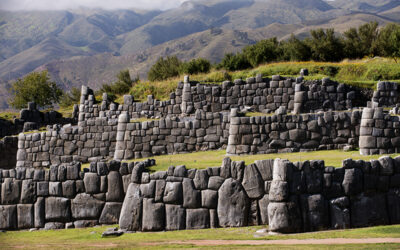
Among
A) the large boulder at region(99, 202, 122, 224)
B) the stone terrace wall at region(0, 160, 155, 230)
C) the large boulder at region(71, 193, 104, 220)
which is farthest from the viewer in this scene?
the large boulder at region(71, 193, 104, 220)

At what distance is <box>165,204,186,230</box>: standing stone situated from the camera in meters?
14.4

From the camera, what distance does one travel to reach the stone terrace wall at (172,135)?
2223 centimetres

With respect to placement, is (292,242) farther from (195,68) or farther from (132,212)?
(195,68)

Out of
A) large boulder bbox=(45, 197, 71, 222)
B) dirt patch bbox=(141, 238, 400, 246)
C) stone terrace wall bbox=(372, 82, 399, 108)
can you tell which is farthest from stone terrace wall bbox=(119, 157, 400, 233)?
stone terrace wall bbox=(372, 82, 399, 108)

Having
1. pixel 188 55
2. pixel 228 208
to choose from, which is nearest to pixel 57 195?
pixel 228 208

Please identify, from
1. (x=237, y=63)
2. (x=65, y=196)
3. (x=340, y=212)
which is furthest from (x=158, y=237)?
(x=237, y=63)

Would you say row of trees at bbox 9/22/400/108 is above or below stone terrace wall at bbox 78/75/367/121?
above

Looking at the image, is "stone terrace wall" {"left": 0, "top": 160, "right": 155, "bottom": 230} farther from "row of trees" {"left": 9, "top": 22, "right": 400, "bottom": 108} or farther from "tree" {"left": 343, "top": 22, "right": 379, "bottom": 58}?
"tree" {"left": 343, "top": 22, "right": 379, "bottom": 58}

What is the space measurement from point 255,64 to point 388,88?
15.6m

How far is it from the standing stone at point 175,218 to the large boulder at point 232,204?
0.98m

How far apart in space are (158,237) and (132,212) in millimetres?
1604

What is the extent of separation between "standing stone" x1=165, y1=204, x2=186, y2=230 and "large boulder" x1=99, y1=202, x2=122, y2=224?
5.91 ft

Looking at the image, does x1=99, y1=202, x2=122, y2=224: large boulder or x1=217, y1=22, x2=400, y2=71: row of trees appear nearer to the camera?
x1=99, y1=202, x2=122, y2=224: large boulder

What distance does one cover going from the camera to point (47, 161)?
25.0 metres
